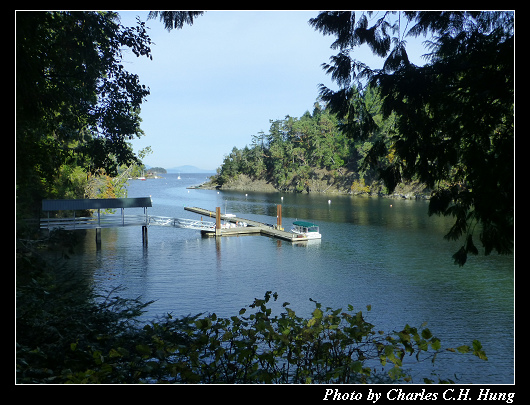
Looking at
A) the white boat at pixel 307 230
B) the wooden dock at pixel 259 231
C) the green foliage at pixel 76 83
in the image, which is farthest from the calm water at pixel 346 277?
the green foliage at pixel 76 83

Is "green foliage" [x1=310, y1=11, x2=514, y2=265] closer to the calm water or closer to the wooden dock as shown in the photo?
the calm water

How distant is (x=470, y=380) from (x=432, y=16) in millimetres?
7897

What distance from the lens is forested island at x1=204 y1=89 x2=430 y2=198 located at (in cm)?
5747

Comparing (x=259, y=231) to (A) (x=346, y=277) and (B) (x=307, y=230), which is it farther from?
(A) (x=346, y=277)

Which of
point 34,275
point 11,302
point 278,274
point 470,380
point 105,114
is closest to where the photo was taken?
point 11,302

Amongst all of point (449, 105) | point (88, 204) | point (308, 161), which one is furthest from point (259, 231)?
point (308, 161)

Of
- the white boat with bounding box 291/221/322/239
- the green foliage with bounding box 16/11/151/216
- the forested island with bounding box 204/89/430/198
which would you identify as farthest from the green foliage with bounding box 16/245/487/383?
the forested island with bounding box 204/89/430/198

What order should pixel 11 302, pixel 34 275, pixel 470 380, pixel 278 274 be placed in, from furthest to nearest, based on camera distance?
pixel 278 274
pixel 470 380
pixel 34 275
pixel 11 302

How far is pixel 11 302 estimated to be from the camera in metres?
3.53

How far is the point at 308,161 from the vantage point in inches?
2477

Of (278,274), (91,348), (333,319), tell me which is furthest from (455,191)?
(278,274)

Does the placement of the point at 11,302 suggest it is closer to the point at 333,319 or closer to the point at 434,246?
the point at 333,319
